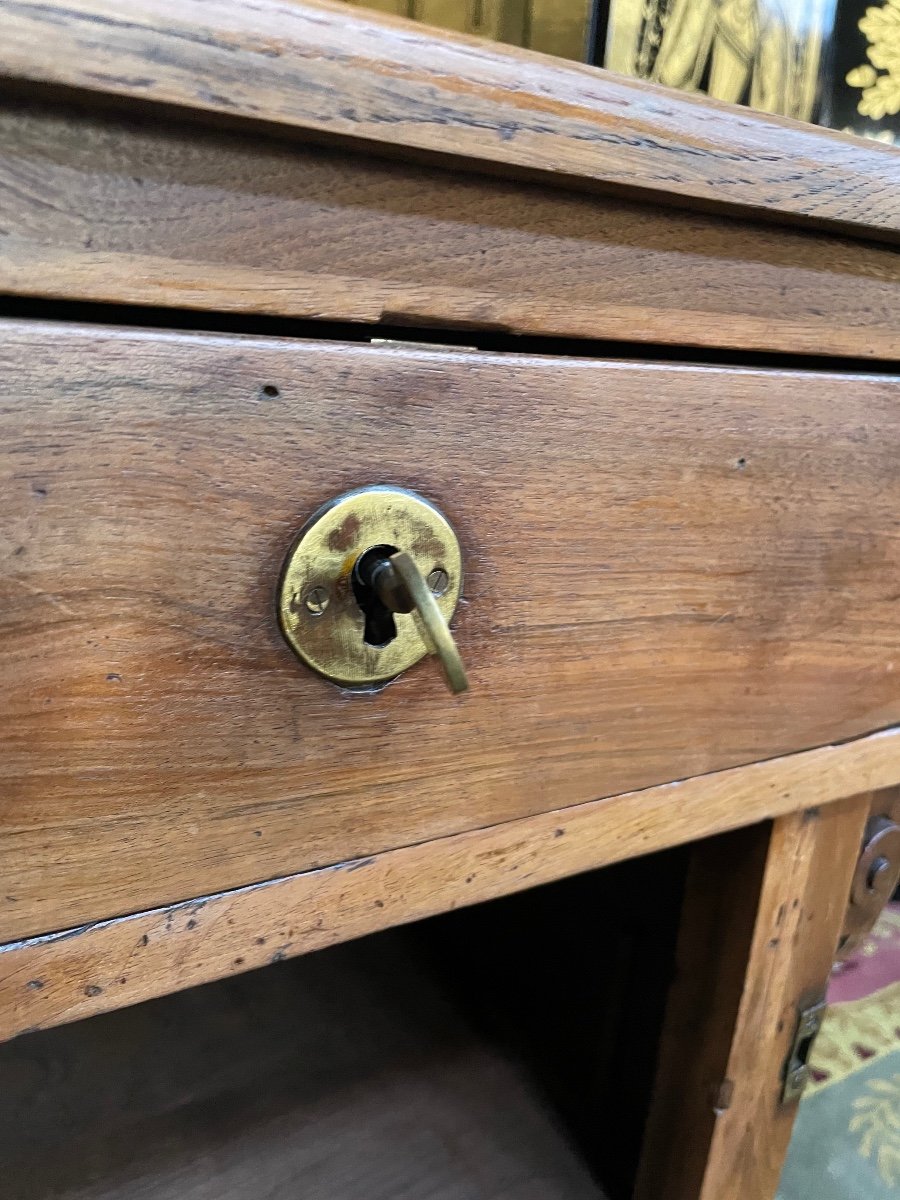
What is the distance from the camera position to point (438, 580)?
26cm

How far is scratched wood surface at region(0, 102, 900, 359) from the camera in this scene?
0.20 m

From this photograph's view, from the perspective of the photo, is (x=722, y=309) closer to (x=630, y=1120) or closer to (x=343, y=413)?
(x=343, y=413)

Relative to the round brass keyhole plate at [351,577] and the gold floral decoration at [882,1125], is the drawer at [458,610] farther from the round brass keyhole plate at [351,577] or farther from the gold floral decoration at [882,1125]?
the gold floral decoration at [882,1125]

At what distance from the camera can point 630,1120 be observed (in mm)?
495

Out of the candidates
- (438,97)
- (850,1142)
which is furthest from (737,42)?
(850,1142)

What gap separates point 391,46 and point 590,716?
23 cm

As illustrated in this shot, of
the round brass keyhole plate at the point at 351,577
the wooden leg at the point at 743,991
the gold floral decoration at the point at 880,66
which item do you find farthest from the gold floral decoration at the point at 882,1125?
the gold floral decoration at the point at 880,66

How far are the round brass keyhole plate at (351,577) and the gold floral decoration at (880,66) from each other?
481 millimetres

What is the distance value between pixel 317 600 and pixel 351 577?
1cm

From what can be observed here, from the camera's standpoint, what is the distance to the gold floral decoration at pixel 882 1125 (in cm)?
65

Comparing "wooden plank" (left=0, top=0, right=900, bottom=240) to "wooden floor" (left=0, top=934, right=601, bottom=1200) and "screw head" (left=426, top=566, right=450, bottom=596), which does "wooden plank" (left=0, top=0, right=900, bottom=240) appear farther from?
Result: "wooden floor" (left=0, top=934, right=601, bottom=1200)

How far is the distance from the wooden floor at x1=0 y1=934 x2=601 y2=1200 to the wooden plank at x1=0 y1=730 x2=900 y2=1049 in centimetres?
27

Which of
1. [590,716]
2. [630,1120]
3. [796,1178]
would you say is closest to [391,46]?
[590,716]

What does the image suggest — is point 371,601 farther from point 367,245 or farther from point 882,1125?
point 882,1125
